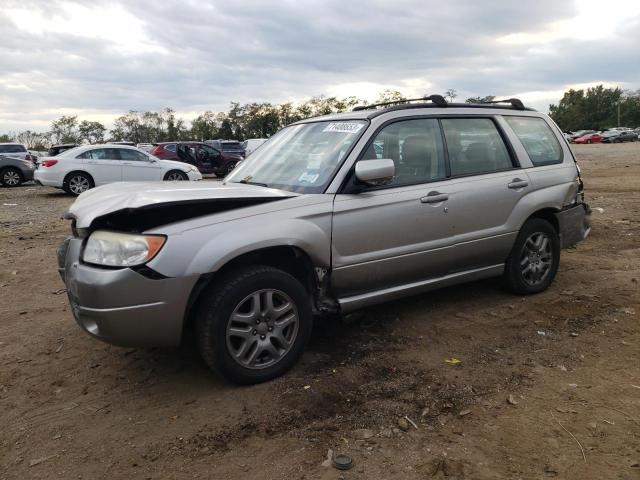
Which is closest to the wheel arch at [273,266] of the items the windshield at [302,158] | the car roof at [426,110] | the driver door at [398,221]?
the driver door at [398,221]

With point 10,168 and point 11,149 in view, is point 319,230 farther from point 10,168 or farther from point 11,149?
point 11,149

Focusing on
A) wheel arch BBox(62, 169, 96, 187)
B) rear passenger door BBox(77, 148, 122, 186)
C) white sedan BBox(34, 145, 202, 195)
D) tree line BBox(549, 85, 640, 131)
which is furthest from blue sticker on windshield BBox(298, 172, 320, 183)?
tree line BBox(549, 85, 640, 131)

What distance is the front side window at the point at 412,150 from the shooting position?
3.97 m

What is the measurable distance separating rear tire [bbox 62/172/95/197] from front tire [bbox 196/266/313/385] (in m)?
13.4

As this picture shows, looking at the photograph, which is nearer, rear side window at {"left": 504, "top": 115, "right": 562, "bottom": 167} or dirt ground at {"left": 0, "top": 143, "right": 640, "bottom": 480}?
dirt ground at {"left": 0, "top": 143, "right": 640, "bottom": 480}

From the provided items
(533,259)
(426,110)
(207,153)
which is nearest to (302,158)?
(426,110)

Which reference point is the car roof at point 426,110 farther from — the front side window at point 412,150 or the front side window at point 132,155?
the front side window at point 132,155

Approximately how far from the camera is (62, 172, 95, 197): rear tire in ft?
49.1

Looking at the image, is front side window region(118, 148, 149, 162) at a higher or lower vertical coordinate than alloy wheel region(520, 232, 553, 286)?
higher

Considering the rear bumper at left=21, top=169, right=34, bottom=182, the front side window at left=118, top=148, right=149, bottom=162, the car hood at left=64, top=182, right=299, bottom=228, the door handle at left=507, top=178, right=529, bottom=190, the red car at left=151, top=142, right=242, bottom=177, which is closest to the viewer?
the car hood at left=64, top=182, right=299, bottom=228

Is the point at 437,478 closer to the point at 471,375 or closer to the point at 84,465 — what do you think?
the point at 471,375

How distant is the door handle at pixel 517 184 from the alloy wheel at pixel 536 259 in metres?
0.48

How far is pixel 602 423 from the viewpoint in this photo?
113 inches

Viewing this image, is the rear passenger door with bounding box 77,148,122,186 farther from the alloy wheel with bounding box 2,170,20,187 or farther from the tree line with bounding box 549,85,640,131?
the tree line with bounding box 549,85,640,131
